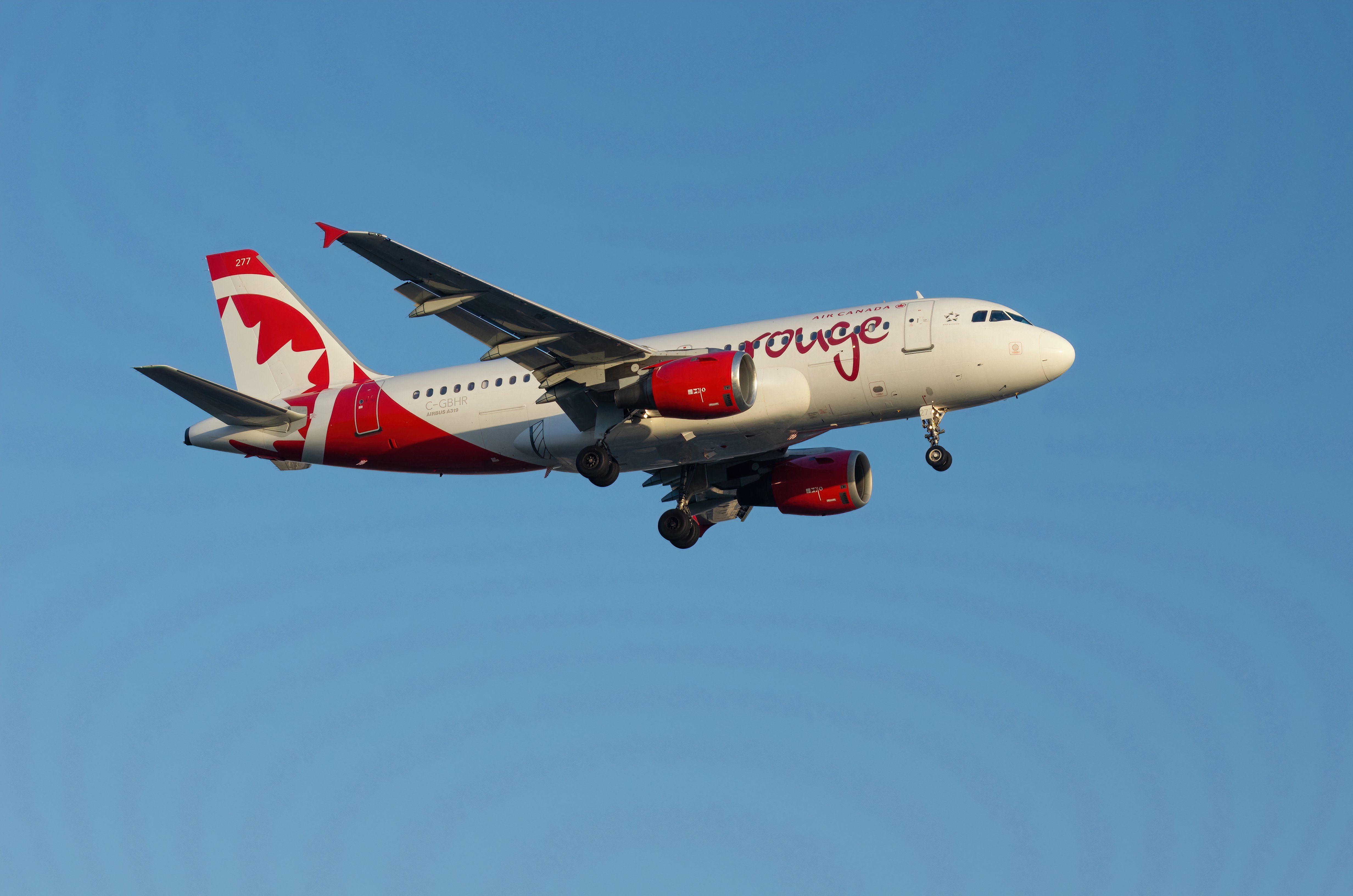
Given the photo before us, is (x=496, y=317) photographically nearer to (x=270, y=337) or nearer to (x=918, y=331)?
(x=918, y=331)

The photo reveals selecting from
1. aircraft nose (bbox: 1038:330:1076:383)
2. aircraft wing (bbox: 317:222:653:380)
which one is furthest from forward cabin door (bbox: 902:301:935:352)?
aircraft wing (bbox: 317:222:653:380)

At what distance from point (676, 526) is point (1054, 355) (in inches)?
531

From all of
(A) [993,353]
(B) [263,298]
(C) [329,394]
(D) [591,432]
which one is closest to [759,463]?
(D) [591,432]

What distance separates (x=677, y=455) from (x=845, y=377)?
19.6 ft

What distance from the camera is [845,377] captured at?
37.0 m

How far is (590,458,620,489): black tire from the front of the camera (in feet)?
128

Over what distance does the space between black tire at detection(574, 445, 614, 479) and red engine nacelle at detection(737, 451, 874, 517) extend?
752 centimetres

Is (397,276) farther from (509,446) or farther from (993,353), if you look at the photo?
(993,353)

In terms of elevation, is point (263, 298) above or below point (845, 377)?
above

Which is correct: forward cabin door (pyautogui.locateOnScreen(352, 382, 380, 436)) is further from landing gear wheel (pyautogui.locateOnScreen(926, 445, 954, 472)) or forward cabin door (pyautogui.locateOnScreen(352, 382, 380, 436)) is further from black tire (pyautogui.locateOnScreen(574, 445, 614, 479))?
landing gear wheel (pyautogui.locateOnScreen(926, 445, 954, 472))

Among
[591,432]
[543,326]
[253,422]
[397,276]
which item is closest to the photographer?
[397,276]

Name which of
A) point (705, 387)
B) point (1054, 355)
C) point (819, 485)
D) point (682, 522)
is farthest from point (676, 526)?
point (1054, 355)

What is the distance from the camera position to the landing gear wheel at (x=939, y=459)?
3706 cm

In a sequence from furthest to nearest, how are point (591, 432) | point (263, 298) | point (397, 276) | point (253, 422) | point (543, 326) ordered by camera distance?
point (263, 298) → point (253, 422) → point (591, 432) → point (543, 326) → point (397, 276)
